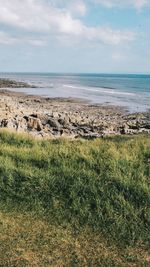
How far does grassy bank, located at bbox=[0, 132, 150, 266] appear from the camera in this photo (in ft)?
20.2

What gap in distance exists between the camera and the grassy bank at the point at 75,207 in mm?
6160

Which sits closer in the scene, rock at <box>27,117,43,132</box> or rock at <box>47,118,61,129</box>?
rock at <box>27,117,43,132</box>

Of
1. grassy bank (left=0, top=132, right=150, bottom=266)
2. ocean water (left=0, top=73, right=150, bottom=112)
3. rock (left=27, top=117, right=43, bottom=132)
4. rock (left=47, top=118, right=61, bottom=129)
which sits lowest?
ocean water (left=0, top=73, right=150, bottom=112)

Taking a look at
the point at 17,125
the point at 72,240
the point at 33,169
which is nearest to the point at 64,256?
the point at 72,240

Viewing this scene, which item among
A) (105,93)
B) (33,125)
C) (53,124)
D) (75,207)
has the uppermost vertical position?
(75,207)

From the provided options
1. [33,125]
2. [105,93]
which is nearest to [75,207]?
[33,125]

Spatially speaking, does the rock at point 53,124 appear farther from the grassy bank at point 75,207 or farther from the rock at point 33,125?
the grassy bank at point 75,207

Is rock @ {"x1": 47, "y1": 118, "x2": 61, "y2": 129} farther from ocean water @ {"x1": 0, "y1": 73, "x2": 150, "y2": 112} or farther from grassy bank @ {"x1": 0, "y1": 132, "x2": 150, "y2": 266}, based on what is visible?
ocean water @ {"x1": 0, "y1": 73, "x2": 150, "y2": 112}

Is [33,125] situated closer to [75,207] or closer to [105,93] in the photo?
[75,207]

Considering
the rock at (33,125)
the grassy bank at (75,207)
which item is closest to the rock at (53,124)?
the rock at (33,125)

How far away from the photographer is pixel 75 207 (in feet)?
23.8

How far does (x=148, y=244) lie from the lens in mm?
6355

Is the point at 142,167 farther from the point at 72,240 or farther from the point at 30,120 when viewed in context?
the point at 30,120

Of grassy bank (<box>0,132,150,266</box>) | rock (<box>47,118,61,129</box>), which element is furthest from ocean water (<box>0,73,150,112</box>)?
grassy bank (<box>0,132,150,266</box>)
